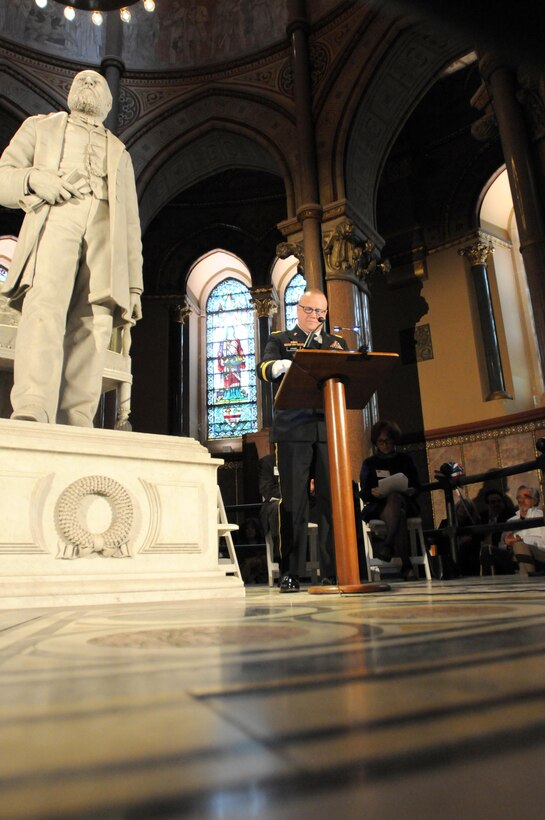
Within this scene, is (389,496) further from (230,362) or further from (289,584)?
(230,362)

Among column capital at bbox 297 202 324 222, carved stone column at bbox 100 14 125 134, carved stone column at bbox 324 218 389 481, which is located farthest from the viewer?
carved stone column at bbox 100 14 125 134

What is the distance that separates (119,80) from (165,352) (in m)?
5.11

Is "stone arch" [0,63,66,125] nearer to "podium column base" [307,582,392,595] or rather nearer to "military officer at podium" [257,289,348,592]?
"military officer at podium" [257,289,348,592]

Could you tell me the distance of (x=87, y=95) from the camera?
324 centimetres

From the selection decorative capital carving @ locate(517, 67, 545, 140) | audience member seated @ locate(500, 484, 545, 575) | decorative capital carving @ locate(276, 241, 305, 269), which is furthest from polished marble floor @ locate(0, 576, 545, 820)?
decorative capital carving @ locate(276, 241, 305, 269)

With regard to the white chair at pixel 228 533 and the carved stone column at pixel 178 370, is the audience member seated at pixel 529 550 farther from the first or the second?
the carved stone column at pixel 178 370

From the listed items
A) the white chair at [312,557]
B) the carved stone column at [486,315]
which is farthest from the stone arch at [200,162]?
the white chair at [312,557]

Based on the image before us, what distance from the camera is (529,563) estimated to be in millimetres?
4230

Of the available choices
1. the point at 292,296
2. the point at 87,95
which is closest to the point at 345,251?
the point at 292,296

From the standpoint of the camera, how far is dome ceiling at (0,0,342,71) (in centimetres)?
1044

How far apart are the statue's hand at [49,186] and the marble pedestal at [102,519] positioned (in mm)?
1137

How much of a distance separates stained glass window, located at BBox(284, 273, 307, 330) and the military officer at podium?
10.4 m

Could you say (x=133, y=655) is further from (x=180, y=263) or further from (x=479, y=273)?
(x=180, y=263)

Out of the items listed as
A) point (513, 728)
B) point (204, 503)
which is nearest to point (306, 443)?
point (204, 503)
